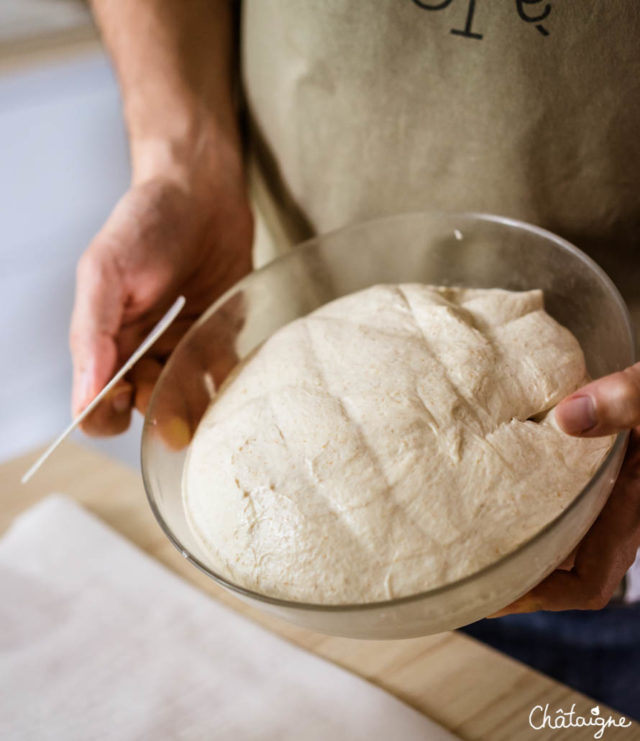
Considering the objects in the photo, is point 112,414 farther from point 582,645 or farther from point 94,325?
point 582,645

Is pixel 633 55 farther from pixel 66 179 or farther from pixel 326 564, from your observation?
pixel 66 179

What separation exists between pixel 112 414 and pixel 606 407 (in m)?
0.57

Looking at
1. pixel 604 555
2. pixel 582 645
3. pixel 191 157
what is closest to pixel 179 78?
pixel 191 157

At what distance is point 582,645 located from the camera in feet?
3.77

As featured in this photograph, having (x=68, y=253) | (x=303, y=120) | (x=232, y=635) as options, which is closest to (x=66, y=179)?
(x=68, y=253)

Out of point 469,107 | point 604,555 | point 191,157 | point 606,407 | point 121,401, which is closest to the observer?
point 606,407

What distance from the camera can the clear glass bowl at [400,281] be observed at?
522 mm

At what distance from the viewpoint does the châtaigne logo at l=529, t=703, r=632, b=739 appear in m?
0.65

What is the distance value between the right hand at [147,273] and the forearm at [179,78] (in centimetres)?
8

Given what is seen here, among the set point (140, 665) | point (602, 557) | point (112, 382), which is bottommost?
point (140, 665)

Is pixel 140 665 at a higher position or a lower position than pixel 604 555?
lower

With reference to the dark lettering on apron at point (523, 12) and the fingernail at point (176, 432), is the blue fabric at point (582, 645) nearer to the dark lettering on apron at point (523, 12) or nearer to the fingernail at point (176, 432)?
the fingernail at point (176, 432)

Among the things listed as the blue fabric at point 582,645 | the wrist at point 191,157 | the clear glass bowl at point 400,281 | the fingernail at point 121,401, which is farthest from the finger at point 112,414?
the blue fabric at point 582,645

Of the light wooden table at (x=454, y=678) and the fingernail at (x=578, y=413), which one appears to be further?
the light wooden table at (x=454, y=678)
